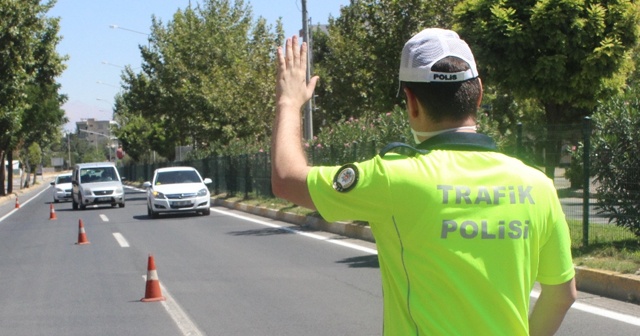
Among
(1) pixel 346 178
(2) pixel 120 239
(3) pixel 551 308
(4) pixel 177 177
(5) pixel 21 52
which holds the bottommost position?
(2) pixel 120 239

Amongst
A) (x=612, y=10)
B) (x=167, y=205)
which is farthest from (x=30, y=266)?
(x=612, y=10)

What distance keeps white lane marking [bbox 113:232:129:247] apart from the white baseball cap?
1541 cm

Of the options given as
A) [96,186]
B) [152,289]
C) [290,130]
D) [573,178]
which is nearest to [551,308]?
[290,130]

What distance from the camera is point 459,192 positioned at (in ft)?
7.09

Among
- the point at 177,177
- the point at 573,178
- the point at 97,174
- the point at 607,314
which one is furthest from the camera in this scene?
the point at 97,174

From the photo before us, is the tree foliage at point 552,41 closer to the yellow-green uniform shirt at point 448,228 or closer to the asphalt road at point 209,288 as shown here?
the asphalt road at point 209,288

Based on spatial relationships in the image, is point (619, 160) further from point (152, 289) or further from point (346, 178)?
point (346, 178)

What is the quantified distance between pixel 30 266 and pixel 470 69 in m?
13.0

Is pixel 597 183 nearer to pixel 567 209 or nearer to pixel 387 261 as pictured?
pixel 567 209

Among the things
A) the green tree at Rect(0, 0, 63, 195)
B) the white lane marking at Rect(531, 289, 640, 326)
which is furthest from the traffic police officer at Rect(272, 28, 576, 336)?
the green tree at Rect(0, 0, 63, 195)

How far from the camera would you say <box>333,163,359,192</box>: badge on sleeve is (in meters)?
2.16

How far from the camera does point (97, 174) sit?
34.0m

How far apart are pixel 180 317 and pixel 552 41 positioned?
43.5 feet

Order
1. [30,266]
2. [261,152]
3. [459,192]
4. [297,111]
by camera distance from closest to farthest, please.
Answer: [459,192] → [297,111] → [30,266] → [261,152]
